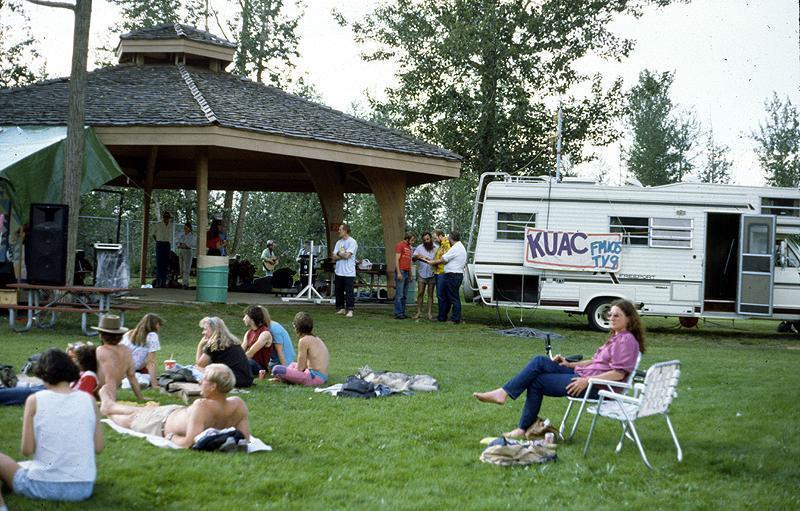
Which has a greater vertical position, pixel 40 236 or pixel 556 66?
pixel 556 66

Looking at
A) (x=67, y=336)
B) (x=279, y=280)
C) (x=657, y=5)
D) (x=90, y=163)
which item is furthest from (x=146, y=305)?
(x=657, y=5)

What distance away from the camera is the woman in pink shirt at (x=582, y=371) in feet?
25.9

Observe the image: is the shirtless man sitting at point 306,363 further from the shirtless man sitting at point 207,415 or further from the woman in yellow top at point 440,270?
the woman in yellow top at point 440,270

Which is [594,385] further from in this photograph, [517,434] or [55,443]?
[55,443]

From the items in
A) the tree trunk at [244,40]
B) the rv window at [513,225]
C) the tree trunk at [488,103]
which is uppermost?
the tree trunk at [244,40]

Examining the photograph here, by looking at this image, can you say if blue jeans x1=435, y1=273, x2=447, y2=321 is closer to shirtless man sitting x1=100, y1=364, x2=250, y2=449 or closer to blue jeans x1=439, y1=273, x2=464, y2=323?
blue jeans x1=439, y1=273, x2=464, y2=323

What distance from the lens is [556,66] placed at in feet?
101

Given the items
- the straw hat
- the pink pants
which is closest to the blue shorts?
the straw hat

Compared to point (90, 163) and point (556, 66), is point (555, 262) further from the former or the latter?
point (556, 66)

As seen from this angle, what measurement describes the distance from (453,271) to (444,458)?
12.1m

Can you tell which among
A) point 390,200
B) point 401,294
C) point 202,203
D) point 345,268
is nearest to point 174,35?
point 202,203

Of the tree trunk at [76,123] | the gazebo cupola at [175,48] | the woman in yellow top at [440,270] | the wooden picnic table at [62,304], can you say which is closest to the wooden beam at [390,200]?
the woman in yellow top at [440,270]

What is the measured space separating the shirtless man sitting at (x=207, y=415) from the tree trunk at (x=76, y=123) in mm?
10095

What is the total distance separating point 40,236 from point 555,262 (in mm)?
9562
